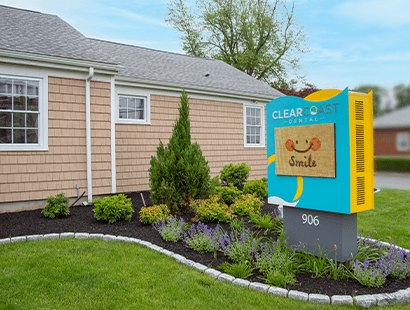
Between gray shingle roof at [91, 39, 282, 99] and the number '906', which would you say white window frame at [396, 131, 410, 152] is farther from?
gray shingle roof at [91, 39, 282, 99]

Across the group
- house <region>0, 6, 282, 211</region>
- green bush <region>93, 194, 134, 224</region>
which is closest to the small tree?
green bush <region>93, 194, 134, 224</region>

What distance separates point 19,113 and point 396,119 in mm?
7017

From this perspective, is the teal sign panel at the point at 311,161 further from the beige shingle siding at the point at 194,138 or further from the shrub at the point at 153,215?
the beige shingle siding at the point at 194,138

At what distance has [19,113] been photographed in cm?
649

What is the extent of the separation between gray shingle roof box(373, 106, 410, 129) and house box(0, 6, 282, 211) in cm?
670

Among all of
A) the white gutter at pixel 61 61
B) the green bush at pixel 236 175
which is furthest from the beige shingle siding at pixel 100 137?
the green bush at pixel 236 175

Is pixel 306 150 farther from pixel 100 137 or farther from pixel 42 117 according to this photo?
pixel 42 117

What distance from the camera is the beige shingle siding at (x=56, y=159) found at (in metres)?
6.43

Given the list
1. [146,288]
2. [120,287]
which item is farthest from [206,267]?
[120,287]

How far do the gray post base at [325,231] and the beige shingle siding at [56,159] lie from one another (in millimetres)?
5085

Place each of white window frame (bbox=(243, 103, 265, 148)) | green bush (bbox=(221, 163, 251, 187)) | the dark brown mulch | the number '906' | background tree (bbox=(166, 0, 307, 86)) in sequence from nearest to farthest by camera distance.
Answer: the dark brown mulch
the number '906'
green bush (bbox=(221, 163, 251, 187))
white window frame (bbox=(243, 103, 265, 148))
background tree (bbox=(166, 0, 307, 86))

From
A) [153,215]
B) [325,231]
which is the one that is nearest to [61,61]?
[153,215]

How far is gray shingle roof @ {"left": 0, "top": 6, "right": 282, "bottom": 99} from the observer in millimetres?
7008

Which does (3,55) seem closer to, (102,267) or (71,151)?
(71,151)
